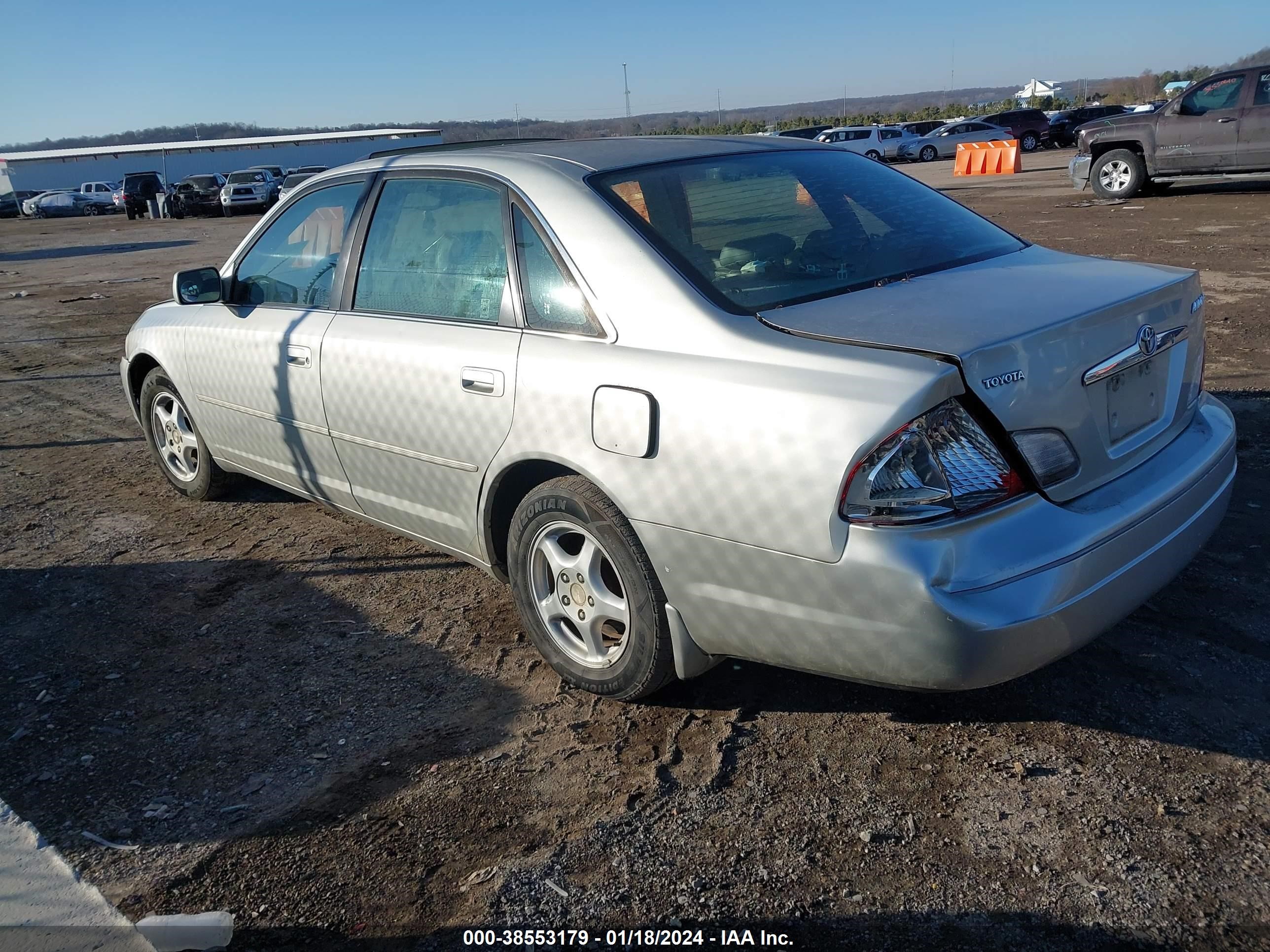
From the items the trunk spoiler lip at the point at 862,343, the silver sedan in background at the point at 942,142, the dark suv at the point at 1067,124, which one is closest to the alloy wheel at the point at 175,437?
the trunk spoiler lip at the point at 862,343

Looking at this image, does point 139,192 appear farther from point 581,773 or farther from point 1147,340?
point 1147,340

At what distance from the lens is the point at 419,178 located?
152 inches

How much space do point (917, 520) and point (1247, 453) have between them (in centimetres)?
333

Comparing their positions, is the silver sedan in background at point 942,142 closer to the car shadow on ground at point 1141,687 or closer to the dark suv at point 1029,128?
the dark suv at point 1029,128

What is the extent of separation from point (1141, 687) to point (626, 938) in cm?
175

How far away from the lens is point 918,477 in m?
2.44

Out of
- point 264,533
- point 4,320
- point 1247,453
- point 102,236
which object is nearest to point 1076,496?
point 1247,453

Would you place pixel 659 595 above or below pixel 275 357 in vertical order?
below

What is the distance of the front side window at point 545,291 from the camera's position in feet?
10.3

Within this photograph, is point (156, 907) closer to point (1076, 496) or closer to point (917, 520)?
point (917, 520)

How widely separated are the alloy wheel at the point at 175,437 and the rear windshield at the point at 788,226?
304cm

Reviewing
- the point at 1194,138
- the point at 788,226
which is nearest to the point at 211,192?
the point at 1194,138

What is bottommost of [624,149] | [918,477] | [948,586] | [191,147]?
[948,586]

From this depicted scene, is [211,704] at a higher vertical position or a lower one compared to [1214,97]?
lower
